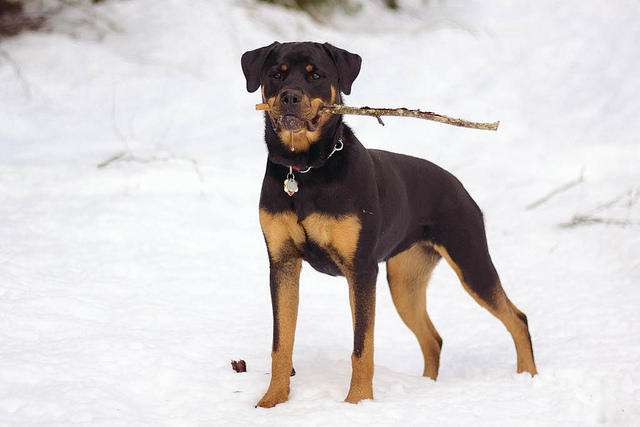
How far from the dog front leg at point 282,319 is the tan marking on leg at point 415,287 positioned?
99 cm

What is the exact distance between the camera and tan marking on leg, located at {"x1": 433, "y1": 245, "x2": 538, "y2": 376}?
4.18m

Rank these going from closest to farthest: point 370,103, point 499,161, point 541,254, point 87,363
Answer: point 87,363, point 541,254, point 499,161, point 370,103

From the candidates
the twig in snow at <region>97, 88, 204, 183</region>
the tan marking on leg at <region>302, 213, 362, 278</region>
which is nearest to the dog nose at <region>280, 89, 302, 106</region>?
the tan marking on leg at <region>302, 213, 362, 278</region>

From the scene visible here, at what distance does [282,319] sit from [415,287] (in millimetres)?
1130

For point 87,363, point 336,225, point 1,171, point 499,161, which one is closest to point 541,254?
point 499,161

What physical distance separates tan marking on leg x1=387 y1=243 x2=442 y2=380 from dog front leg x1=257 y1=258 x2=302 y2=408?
99 cm

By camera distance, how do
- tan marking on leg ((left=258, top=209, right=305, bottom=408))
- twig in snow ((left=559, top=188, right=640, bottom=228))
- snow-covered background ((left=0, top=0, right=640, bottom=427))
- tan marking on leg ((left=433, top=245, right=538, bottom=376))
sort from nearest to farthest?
tan marking on leg ((left=258, top=209, right=305, bottom=408)), snow-covered background ((left=0, top=0, right=640, bottom=427)), tan marking on leg ((left=433, top=245, right=538, bottom=376)), twig in snow ((left=559, top=188, right=640, bottom=228))

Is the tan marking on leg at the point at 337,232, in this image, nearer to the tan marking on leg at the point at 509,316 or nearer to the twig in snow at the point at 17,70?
the tan marking on leg at the point at 509,316

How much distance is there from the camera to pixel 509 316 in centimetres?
423

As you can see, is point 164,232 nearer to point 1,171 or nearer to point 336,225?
point 1,171

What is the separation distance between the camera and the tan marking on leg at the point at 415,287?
176 inches

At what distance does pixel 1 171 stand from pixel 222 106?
8.58 ft

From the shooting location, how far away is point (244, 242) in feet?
20.3

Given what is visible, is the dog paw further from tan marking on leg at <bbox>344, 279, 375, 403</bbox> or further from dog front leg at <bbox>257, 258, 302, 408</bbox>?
tan marking on leg at <bbox>344, 279, 375, 403</bbox>
